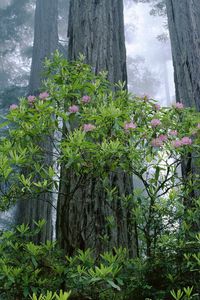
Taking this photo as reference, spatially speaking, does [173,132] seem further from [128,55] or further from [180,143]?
[128,55]

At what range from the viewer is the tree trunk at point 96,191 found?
2.38 m

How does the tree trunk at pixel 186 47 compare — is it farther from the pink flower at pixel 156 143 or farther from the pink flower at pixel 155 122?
the pink flower at pixel 156 143

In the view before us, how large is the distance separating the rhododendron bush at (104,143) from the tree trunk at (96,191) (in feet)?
0.64

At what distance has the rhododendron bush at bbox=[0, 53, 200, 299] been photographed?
180 cm

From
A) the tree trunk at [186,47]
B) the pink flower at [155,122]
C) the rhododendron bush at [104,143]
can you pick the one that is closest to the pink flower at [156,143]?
the rhododendron bush at [104,143]

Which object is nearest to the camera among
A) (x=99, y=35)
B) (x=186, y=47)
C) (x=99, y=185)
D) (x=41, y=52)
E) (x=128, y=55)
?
(x=99, y=185)

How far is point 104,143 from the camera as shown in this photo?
178 centimetres

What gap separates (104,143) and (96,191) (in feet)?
2.58

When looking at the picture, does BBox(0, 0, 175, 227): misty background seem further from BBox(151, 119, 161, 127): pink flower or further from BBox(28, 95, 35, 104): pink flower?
BBox(28, 95, 35, 104): pink flower

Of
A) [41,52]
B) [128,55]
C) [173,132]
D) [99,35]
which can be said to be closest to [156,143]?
[173,132]

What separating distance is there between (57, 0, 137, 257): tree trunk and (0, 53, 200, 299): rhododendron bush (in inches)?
7.6

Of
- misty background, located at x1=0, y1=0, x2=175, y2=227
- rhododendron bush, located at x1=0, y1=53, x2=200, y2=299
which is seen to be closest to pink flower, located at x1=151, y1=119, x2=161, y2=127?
rhododendron bush, located at x1=0, y1=53, x2=200, y2=299

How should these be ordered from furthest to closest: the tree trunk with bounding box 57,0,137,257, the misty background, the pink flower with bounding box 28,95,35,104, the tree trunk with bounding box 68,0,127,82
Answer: the misty background, the tree trunk with bounding box 68,0,127,82, the tree trunk with bounding box 57,0,137,257, the pink flower with bounding box 28,95,35,104

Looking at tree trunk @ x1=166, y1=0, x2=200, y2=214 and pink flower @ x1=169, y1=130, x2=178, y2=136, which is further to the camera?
tree trunk @ x1=166, y1=0, x2=200, y2=214
